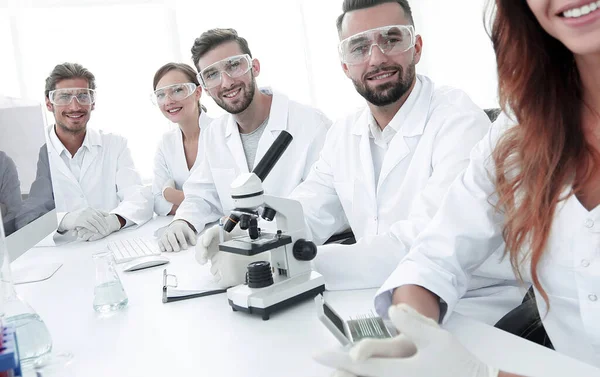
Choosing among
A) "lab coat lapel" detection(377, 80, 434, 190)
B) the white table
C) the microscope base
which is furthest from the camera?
"lab coat lapel" detection(377, 80, 434, 190)

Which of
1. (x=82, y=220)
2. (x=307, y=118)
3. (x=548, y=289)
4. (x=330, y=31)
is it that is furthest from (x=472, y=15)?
(x=548, y=289)

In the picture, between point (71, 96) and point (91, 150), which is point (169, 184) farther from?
point (71, 96)

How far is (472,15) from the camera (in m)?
6.10

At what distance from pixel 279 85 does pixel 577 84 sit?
18.4 ft

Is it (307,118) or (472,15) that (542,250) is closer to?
(307,118)

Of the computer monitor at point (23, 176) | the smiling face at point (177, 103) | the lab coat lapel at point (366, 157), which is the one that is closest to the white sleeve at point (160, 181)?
the smiling face at point (177, 103)

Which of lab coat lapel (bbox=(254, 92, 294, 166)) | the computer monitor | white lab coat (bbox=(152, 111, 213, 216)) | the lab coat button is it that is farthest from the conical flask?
white lab coat (bbox=(152, 111, 213, 216))

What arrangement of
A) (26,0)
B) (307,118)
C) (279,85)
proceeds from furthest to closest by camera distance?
1. (279,85)
2. (26,0)
3. (307,118)

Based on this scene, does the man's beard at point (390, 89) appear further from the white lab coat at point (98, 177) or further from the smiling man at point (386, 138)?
the white lab coat at point (98, 177)

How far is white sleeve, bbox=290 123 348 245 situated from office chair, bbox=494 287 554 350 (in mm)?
968

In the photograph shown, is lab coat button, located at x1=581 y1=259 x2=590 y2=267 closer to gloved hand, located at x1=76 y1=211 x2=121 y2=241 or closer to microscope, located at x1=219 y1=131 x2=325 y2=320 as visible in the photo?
microscope, located at x1=219 y1=131 x2=325 y2=320

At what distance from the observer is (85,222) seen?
252 centimetres

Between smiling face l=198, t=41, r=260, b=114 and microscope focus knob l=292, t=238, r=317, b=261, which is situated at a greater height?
smiling face l=198, t=41, r=260, b=114

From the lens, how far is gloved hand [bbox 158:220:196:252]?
211 cm
